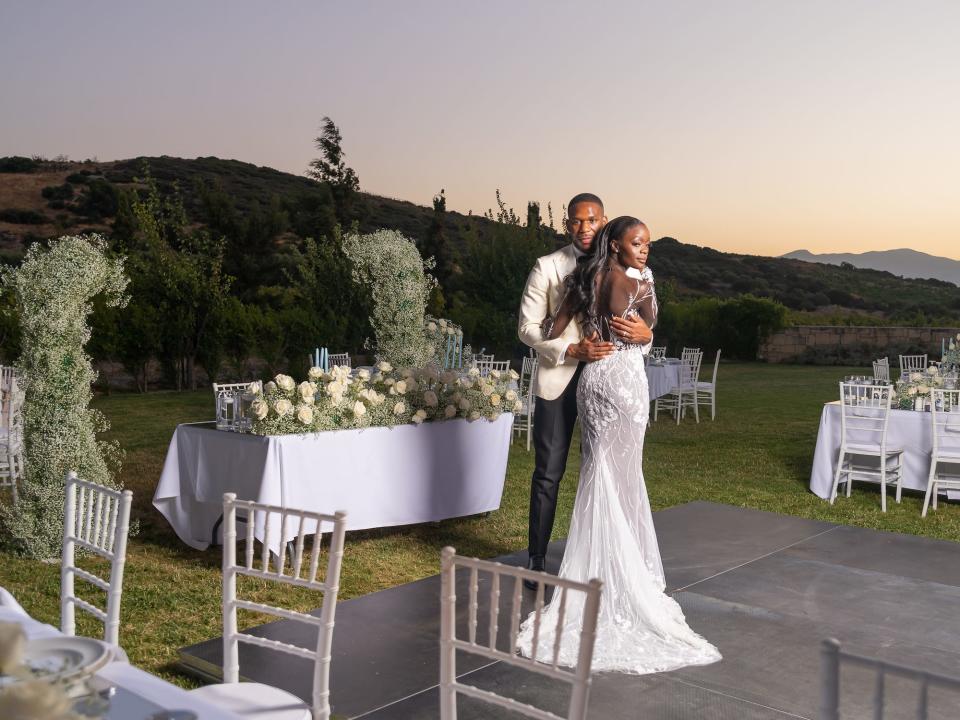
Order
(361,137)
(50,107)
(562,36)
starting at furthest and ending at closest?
(361,137) < (50,107) < (562,36)

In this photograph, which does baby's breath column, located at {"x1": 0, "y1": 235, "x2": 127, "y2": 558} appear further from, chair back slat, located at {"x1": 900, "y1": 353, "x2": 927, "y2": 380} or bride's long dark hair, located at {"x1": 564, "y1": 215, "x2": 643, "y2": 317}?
chair back slat, located at {"x1": 900, "y1": 353, "x2": 927, "y2": 380}

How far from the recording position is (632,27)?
14008mm

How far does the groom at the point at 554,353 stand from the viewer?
4074 mm

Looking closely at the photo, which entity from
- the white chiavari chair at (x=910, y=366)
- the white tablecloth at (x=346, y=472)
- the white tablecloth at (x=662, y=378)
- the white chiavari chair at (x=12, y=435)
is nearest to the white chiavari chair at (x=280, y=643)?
the white tablecloth at (x=346, y=472)

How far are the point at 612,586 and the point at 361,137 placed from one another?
96.9 feet

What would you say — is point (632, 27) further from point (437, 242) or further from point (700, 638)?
point (437, 242)

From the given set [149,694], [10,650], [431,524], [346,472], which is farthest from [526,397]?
[10,650]

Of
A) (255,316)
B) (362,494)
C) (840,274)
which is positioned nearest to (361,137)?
(255,316)

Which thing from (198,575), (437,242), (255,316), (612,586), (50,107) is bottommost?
(198,575)

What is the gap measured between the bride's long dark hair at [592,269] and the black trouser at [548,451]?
0.42 m

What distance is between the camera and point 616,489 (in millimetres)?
3973

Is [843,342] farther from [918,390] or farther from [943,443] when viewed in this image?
[943,443]

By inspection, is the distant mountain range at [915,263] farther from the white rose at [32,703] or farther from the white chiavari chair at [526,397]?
the white rose at [32,703]

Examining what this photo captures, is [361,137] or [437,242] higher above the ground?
[361,137]
